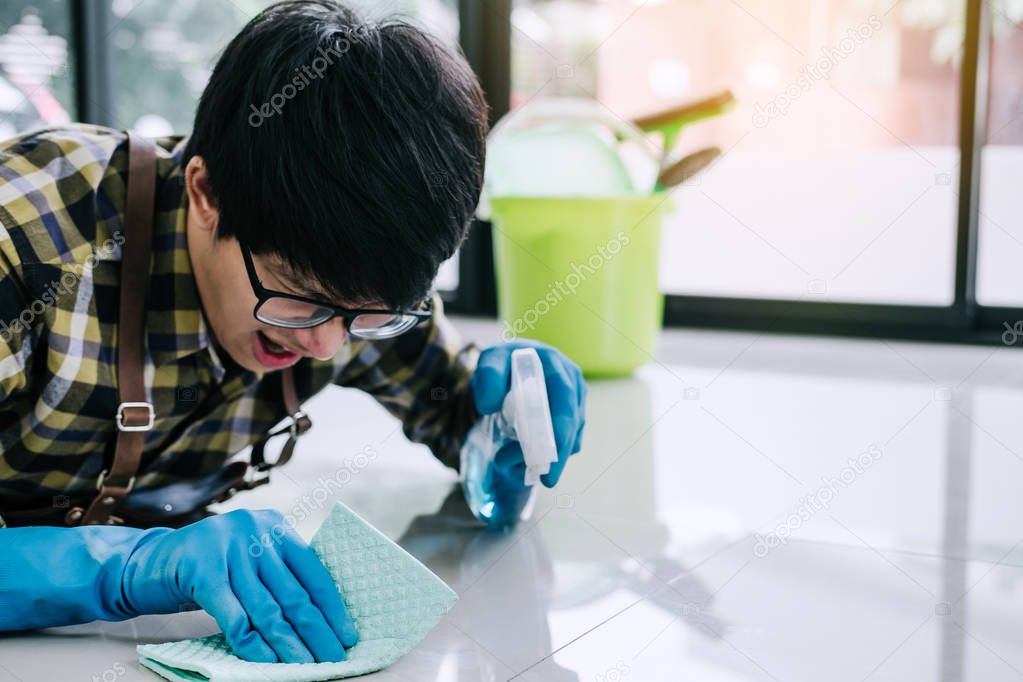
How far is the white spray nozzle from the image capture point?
107 centimetres

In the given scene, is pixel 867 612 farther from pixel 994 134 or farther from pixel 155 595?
pixel 994 134

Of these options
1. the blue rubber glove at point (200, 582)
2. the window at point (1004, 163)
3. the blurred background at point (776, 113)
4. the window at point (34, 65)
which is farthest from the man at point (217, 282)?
the window at point (1004, 163)

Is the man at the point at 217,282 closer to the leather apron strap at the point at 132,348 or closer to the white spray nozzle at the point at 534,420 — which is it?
the leather apron strap at the point at 132,348

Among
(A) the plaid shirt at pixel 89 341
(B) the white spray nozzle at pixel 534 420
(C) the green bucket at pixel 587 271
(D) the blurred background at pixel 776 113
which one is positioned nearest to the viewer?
(A) the plaid shirt at pixel 89 341

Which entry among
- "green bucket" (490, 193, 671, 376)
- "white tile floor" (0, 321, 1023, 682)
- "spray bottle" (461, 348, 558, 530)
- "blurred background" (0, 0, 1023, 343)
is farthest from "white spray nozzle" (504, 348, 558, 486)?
"blurred background" (0, 0, 1023, 343)

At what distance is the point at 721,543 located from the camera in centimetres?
116

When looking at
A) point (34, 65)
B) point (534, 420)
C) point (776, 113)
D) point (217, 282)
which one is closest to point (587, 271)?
point (776, 113)

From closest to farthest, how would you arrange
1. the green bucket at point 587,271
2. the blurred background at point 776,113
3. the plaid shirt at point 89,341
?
the plaid shirt at point 89,341
the green bucket at point 587,271
the blurred background at point 776,113

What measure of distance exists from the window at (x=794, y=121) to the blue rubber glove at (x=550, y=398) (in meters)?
1.37

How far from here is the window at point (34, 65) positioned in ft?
7.55

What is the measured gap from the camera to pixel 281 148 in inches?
32.9

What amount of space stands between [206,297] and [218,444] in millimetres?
204

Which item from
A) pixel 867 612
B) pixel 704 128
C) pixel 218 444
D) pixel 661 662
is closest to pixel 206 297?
pixel 218 444

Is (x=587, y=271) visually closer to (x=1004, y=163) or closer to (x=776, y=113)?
(x=776, y=113)
